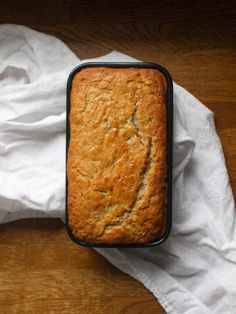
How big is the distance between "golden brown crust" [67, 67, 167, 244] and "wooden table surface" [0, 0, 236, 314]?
0.19m

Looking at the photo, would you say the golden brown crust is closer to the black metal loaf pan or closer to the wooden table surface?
the black metal loaf pan

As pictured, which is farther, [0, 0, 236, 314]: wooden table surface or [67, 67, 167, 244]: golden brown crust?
[0, 0, 236, 314]: wooden table surface

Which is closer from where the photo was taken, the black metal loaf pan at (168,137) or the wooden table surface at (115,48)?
the black metal loaf pan at (168,137)

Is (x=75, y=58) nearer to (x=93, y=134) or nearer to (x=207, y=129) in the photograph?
(x=93, y=134)

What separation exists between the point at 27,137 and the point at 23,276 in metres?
0.37

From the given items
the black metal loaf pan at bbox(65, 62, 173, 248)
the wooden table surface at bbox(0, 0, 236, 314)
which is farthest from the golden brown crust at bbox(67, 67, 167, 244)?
the wooden table surface at bbox(0, 0, 236, 314)

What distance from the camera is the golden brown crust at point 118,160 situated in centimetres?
97

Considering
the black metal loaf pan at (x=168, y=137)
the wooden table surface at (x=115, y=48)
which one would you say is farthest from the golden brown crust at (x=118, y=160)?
the wooden table surface at (x=115, y=48)

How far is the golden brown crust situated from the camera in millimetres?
974

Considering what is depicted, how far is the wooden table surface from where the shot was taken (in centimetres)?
114

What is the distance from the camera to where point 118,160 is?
3.21 ft

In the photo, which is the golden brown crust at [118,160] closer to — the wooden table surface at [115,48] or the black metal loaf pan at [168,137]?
the black metal loaf pan at [168,137]

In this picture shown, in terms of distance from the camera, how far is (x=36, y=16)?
1.16 m

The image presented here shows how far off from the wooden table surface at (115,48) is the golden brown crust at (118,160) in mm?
185
